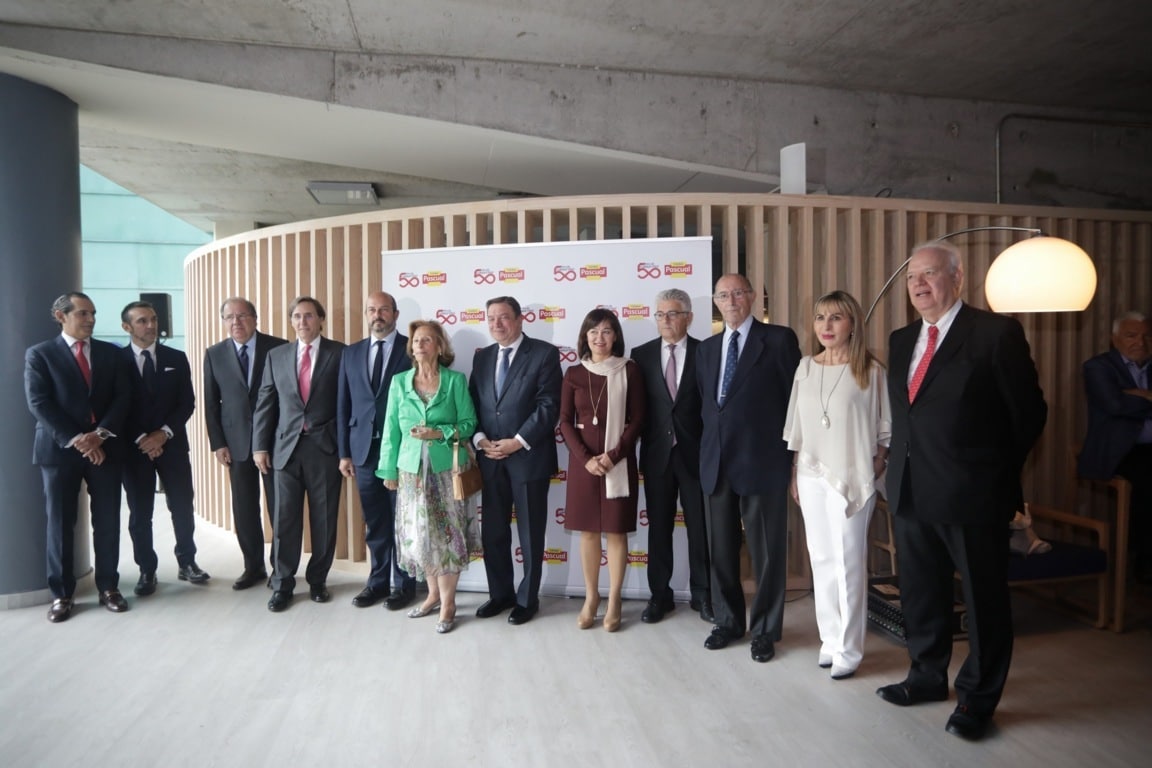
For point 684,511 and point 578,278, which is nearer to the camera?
point 684,511

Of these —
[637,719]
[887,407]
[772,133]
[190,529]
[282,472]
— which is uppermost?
[772,133]

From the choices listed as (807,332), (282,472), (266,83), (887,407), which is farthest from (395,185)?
(887,407)

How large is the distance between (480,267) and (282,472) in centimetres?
176

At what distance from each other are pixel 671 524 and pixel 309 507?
7.26ft

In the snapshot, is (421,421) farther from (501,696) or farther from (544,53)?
(544,53)

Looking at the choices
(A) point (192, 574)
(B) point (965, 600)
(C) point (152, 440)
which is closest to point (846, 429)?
(B) point (965, 600)

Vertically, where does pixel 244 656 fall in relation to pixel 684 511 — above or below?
below

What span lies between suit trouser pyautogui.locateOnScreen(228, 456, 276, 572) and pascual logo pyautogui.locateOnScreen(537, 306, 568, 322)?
2.01 metres

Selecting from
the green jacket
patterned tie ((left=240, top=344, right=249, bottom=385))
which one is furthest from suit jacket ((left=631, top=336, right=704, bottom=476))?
patterned tie ((left=240, top=344, right=249, bottom=385))

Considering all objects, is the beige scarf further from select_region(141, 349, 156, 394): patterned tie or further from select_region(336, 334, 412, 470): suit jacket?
select_region(141, 349, 156, 394): patterned tie

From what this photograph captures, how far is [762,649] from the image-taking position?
3.35 meters

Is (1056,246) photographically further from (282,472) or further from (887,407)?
(282,472)

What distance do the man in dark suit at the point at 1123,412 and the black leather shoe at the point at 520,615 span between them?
348 cm

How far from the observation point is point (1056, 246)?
3201mm
